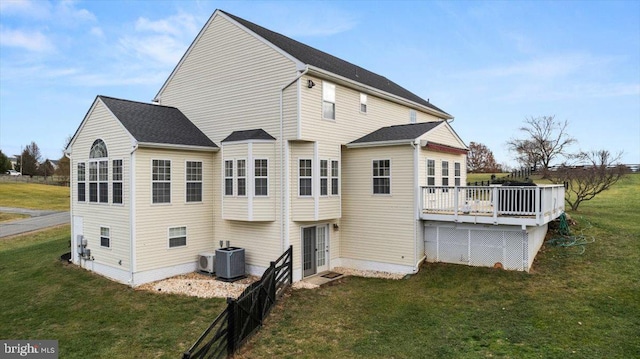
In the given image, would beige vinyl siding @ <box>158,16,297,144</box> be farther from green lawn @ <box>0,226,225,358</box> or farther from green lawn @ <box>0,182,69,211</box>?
green lawn @ <box>0,182,69,211</box>

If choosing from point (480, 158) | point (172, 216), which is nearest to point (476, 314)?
point (172, 216)

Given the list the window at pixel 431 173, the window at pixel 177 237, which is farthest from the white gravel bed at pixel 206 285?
the window at pixel 431 173

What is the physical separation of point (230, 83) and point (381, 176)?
23.6 feet

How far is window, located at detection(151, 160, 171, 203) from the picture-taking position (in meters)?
A: 13.9

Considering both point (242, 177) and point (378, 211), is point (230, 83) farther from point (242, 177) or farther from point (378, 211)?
point (378, 211)

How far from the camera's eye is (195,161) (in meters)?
15.1

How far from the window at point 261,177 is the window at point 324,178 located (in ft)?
6.74

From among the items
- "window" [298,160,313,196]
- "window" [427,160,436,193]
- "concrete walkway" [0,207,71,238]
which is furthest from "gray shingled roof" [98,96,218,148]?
"concrete walkway" [0,207,71,238]

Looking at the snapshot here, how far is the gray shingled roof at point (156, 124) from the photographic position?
45.3 ft

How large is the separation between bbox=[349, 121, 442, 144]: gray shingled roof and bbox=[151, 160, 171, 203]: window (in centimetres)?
734

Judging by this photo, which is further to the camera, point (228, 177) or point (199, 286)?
point (228, 177)

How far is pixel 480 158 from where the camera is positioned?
63.2 m

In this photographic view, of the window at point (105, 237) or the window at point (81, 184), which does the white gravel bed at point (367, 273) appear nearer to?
the window at point (105, 237)

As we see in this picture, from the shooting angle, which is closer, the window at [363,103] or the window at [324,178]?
the window at [324,178]
